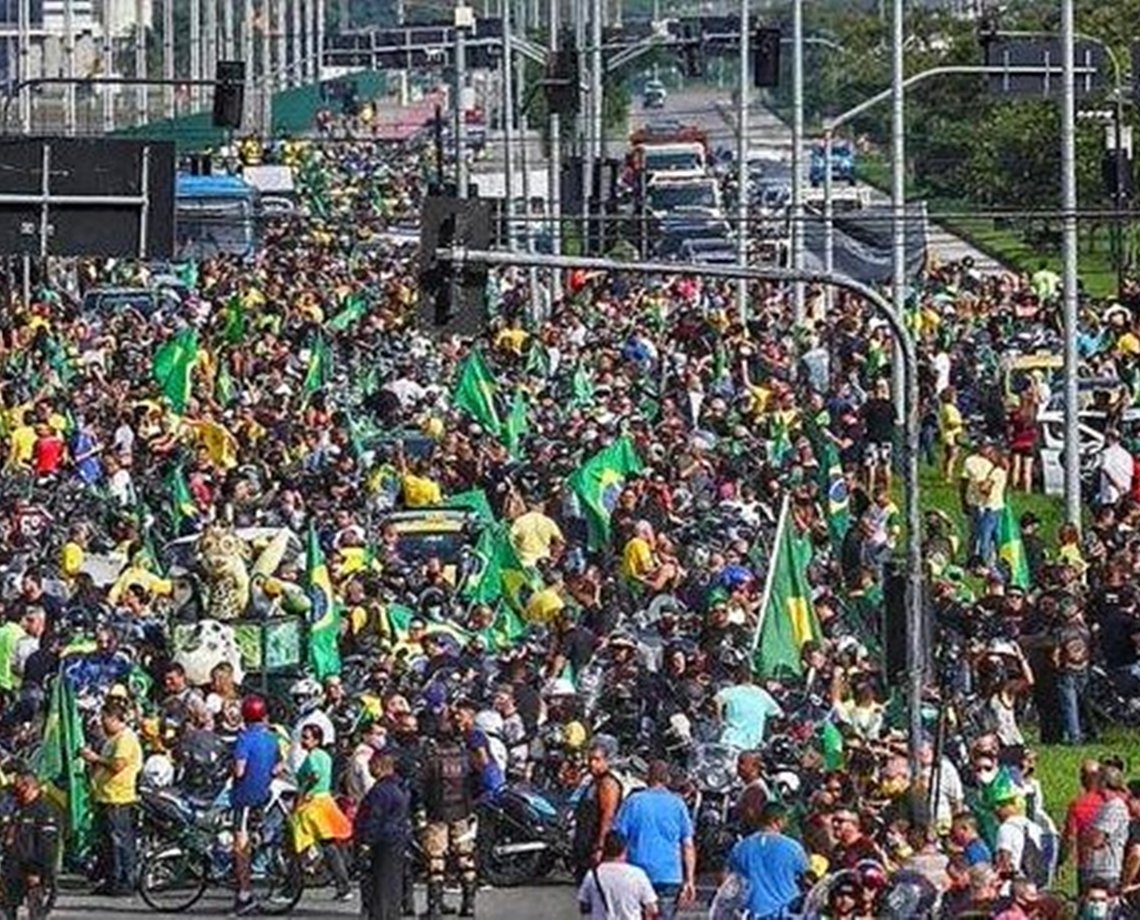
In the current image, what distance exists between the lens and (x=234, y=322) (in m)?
72.4

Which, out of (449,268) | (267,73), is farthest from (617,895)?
(267,73)

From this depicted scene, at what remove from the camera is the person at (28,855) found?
33.3 meters

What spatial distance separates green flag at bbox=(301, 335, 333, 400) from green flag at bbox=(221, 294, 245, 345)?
4681mm

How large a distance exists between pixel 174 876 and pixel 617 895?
6.53m

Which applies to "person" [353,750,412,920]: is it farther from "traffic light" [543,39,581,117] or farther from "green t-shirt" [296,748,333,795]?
"traffic light" [543,39,581,117]

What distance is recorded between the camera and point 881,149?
164 metres

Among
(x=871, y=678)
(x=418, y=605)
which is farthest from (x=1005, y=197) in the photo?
(x=871, y=678)

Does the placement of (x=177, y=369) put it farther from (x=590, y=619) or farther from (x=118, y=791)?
(x=118, y=791)

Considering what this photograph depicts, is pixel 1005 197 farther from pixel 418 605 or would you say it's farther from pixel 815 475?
pixel 418 605

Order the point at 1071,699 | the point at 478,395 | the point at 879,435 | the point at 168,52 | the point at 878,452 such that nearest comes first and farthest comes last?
the point at 1071,699, the point at 878,452, the point at 879,435, the point at 478,395, the point at 168,52

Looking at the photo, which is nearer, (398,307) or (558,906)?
(558,906)

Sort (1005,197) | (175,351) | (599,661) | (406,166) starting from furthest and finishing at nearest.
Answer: (406,166), (1005,197), (175,351), (599,661)

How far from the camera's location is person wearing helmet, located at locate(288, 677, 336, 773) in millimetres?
35000

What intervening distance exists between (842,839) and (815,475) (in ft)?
71.4
